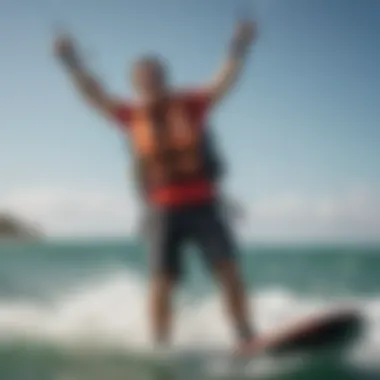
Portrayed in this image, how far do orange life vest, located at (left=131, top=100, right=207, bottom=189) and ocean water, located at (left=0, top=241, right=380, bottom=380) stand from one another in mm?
188

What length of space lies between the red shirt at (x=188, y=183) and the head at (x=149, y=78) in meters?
0.04

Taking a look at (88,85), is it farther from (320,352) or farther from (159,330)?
(320,352)

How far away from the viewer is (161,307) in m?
2.11

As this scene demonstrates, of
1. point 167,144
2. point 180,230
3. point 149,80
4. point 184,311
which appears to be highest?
point 149,80

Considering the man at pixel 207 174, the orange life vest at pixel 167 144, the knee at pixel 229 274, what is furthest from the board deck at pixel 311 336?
the orange life vest at pixel 167 144

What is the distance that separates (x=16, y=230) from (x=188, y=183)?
0.45m

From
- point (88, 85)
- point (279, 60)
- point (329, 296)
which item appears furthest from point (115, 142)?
point (329, 296)

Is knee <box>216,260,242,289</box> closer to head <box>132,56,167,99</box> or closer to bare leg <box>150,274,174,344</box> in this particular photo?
bare leg <box>150,274,174,344</box>

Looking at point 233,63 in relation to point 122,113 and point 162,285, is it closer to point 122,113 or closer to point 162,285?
point 122,113

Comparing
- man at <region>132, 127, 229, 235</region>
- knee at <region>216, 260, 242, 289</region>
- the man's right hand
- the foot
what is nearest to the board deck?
the foot

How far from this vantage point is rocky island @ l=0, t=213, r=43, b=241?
2.17 metres

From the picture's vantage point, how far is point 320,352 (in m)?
2.10

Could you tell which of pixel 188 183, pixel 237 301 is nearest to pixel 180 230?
pixel 188 183

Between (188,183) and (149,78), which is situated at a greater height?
(149,78)
